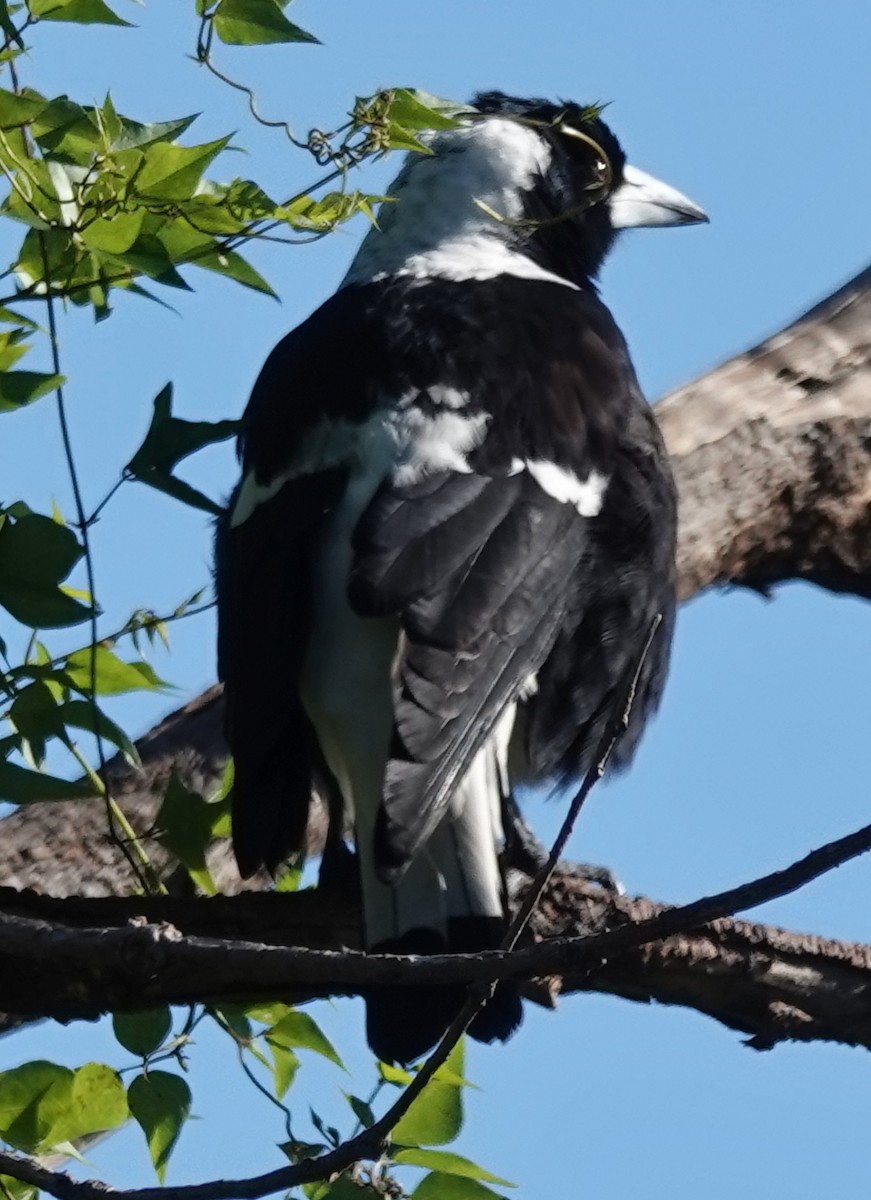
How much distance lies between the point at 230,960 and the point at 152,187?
693 millimetres

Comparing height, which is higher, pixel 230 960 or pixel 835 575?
pixel 835 575

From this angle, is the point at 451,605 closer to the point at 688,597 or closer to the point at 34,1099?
the point at 34,1099

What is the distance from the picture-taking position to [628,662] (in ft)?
8.10

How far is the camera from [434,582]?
209cm

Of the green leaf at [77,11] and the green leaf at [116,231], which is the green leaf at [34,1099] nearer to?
the green leaf at [116,231]

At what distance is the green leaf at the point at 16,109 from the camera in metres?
1.62

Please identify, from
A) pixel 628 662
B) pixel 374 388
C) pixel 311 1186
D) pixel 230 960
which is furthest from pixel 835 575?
pixel 230 960

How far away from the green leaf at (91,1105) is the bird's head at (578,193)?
1734 mm

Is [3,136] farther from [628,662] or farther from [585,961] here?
[628,662]

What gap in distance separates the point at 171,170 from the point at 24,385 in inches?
8.7

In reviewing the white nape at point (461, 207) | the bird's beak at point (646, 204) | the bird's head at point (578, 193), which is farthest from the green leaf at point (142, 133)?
the bird's beak at point (646, 204)

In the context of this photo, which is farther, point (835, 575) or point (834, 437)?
point (835, 575)

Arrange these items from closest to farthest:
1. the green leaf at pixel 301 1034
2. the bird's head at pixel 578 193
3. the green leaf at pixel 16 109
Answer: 1. the green leaf at pixel 16 109
2. the green leaf at pixel 301 1034
3. the bird's head at pixel 578 193

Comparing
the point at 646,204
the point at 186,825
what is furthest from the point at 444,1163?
the point at 646,204
